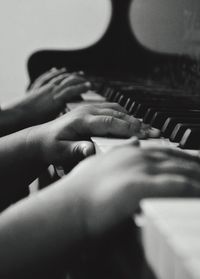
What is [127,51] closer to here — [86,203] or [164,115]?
[164,115]

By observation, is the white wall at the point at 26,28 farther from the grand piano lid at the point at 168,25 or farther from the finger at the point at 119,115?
the finger at the point at 119,115

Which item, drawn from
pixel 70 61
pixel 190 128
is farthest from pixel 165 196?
pixel 70 61

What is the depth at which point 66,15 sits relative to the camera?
3457mm

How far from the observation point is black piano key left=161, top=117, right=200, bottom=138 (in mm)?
819

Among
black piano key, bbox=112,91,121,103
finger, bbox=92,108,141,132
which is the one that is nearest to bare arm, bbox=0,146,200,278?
finger, bbox=92,108,141,132

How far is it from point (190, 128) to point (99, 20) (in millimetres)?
3009

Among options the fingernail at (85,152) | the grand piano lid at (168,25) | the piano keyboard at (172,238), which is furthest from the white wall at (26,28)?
the piano keyboard at (172,238)

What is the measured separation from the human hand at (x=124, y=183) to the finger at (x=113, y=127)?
0.29 metres

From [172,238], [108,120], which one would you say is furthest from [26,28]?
[172,238]

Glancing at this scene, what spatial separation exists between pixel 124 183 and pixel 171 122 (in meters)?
0.44

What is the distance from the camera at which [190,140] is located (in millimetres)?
725

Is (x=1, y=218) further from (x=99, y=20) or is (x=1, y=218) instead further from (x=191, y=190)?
(x=99, y=20)

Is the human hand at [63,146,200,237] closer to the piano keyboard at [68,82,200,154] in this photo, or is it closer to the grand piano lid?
the piano keyboard at [68,82,200,154]

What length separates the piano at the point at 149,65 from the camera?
0.84 m
